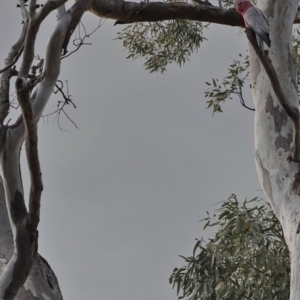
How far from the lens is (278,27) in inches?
137

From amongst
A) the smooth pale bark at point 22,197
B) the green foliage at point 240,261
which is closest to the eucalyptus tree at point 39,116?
the smooth pale bark at point 22,197

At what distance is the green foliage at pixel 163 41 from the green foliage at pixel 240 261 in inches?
77.9

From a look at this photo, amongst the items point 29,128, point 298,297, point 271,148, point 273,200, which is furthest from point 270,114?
point 29,128

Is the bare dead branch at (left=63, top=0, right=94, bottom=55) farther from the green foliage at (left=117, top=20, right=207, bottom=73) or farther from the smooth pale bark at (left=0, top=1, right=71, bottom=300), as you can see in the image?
the green foliage at (left=117, top=20, right=207, bottom=73)

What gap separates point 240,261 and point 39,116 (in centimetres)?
242

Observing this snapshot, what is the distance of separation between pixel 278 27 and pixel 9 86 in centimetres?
140

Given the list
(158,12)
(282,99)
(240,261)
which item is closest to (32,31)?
(282,99)

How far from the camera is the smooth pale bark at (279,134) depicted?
2713mm

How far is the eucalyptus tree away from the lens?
2.30 m

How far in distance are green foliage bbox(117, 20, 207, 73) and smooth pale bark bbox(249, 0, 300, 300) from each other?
95.8 inches

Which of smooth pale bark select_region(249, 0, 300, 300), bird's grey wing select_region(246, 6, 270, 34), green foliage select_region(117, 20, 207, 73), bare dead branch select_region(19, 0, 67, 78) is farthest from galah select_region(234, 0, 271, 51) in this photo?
green foliage select_region(117, 20, 207, 73)

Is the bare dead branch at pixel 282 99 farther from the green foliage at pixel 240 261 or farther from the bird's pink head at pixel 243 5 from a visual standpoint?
the green foliage at pixel 240 261

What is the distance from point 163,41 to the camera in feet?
20.2

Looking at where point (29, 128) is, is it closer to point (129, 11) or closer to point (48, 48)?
point (48, 48)
